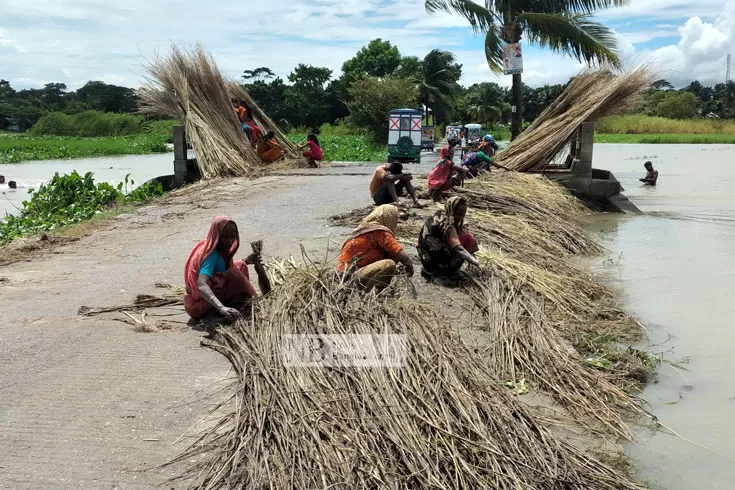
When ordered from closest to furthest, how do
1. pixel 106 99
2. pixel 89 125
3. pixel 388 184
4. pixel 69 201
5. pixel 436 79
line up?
pixel 388 184 → pixel 69 201 → pixel 436 79 → pixel 89 125 → pixel 106 99

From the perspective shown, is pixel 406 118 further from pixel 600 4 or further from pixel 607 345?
pixel 607 345

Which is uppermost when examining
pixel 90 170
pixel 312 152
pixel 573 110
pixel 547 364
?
pixel 573 110

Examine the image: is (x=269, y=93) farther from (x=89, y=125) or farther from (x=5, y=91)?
(x=5, y=91)

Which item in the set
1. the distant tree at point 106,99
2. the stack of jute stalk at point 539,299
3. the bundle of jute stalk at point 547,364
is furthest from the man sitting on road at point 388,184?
the distant tree at point 106,99

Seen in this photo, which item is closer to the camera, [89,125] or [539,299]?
[539,299]

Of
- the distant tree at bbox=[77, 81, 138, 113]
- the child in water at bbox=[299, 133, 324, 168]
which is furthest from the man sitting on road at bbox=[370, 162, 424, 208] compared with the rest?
the distant tree at bbox=[77, 81, 138, 113]

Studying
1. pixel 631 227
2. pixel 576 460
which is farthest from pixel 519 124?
pixel 576 460

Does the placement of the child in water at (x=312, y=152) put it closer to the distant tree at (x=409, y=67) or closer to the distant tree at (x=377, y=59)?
the distant tree at (x=409, y=67)

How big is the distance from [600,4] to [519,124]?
11.5 feet

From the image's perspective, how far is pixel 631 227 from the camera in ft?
36.9

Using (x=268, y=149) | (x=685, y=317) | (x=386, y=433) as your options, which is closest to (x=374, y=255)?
(x=386, y=433)

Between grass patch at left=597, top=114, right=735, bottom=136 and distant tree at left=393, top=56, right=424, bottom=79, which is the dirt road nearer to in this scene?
distant tree at left=393, top=56, right=424, bottom=79

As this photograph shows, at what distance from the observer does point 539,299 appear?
5.60 meters

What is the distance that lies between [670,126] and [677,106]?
26.0 feet
